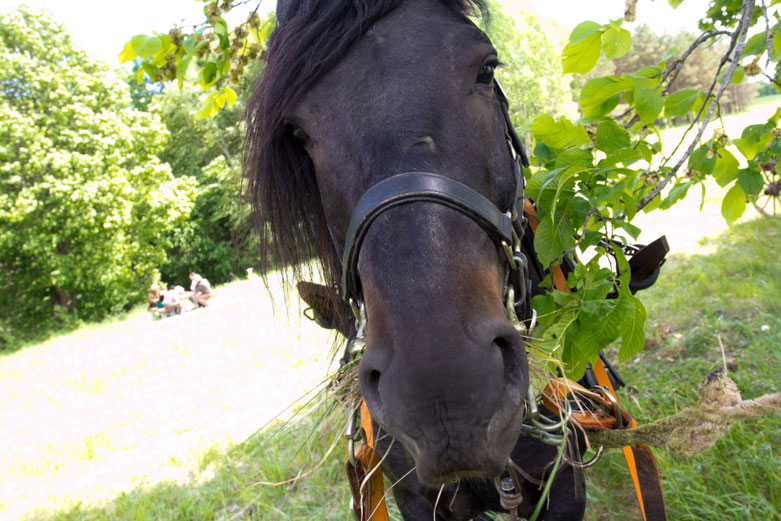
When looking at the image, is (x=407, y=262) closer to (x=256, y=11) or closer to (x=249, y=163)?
(x=249, y=163)

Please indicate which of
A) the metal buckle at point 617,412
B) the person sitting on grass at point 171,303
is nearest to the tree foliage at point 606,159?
the metal buckle at point 617,412

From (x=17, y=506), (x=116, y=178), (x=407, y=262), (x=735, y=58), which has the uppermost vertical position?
(x=116, y=178)

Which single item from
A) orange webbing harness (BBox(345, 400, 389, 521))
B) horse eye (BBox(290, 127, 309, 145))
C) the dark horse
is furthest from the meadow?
horse eye (BBox(290, 127, 309, 145))

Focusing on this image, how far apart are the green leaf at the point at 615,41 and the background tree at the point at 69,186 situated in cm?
2146

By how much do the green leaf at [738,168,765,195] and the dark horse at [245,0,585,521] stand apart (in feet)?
3.54

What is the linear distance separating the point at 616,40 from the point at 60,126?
23548 mm

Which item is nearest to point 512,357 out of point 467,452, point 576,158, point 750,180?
point 467,452

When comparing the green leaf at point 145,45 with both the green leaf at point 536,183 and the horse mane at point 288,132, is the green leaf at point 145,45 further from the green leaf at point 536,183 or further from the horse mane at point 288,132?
the green leaf at point 536,183

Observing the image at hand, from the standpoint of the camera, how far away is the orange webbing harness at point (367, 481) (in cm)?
173

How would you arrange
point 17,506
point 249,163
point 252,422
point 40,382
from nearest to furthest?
point 249,163 → point 17,506 → point 252,422 → point 40,382

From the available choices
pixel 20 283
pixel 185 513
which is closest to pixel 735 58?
pixel 185 513

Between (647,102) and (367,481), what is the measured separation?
1.73 meters

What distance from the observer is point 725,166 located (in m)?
1.99

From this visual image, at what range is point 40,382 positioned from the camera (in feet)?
28.6
